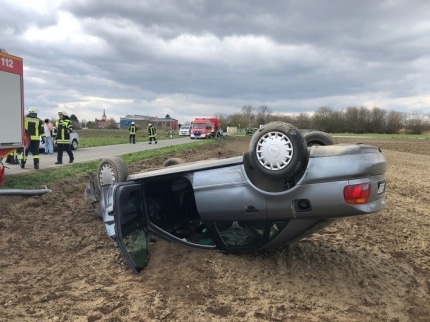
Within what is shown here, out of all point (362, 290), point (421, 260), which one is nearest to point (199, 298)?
point (362, 290)

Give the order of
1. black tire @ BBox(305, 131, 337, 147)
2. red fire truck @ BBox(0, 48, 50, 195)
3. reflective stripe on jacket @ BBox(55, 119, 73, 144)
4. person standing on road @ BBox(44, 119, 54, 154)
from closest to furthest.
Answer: black tire @ BBox(305, 131, 337, 147)
red fire truck @ BBox(0, 48, 50, 195)
reflective stripe on jacket @ BBox(55, 119, 73, 144)
person standing on road @ BBox(44, 119, 54, 154)

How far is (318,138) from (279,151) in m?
0.93

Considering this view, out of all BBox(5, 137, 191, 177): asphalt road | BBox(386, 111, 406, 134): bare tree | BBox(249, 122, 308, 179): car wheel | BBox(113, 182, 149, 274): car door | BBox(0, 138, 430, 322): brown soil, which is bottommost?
BBox(0, 138, 430, 322): brown soil

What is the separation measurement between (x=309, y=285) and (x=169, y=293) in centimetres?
128

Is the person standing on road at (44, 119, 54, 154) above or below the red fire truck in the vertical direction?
below

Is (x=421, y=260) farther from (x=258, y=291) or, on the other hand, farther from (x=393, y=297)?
(x=258, y=291)

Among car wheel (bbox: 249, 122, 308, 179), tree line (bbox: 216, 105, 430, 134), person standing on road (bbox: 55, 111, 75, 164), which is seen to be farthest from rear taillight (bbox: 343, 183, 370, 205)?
tree line (bbox: 216, 105, 430, 134)

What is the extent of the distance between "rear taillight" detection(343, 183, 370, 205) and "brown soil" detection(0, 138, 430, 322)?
0.90 meters

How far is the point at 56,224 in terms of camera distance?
19.4ft

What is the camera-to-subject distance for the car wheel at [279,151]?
3.40 metres

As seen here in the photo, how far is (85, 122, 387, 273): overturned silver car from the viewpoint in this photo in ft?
11.1

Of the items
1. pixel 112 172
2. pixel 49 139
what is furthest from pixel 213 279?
pixel 49 139

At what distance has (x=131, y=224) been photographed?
4219 millimetres

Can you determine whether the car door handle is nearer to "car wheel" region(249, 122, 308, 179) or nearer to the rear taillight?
"car wheel" region(249, 122, 308, 179)
